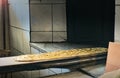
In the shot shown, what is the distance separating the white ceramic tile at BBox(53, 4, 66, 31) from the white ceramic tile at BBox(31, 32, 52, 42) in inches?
5.5

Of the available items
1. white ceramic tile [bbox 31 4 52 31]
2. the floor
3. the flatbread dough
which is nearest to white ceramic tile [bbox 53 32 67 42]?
white ceramic tile [bbox 31 4 52 31]

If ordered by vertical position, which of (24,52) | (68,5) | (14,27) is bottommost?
(24,52)

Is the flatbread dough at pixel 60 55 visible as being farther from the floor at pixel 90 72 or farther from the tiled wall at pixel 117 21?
the tiled wall at pixel 117 21

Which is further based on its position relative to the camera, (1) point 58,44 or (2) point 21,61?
(1) point 58,44

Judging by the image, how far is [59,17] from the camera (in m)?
3.87

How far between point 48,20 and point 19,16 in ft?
2.04

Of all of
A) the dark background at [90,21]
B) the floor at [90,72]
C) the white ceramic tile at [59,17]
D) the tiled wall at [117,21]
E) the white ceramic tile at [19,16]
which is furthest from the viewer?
the white ceramic tile at [19,16]

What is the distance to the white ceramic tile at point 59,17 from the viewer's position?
3846mm

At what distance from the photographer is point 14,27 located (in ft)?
14.8

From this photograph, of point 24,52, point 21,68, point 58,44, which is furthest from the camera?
point 24,52

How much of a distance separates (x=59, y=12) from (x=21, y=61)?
142 cm

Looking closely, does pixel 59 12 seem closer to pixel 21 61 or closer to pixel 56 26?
pixel 56 26

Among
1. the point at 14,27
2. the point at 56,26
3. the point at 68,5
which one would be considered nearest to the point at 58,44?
the point at 56,26

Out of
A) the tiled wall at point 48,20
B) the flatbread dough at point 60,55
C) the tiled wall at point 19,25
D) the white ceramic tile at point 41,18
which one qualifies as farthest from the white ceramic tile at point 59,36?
the flatbread dough at point 60,55
